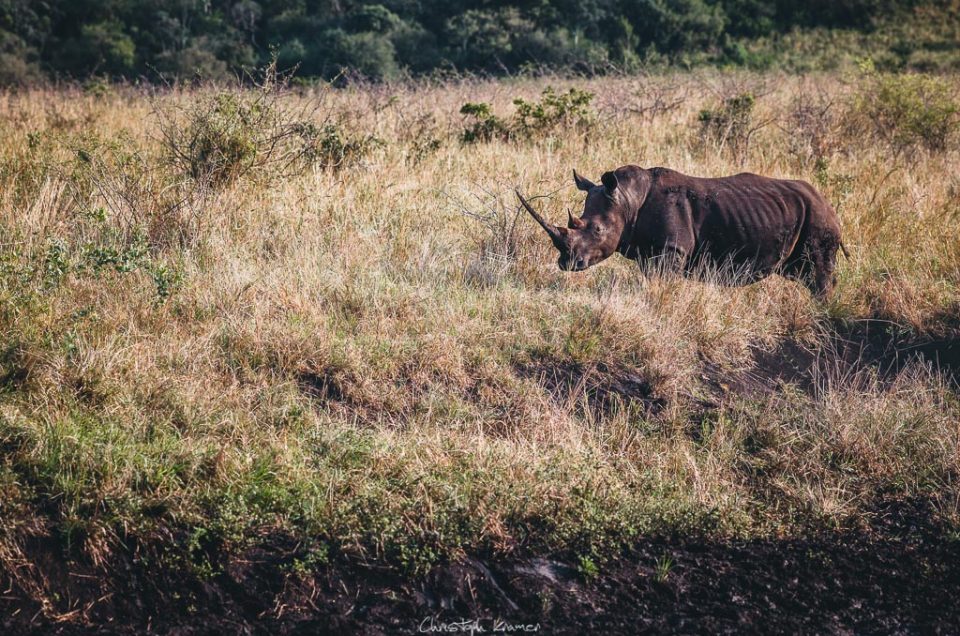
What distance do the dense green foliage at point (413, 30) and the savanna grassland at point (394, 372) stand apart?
596 inches

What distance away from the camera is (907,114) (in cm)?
1145

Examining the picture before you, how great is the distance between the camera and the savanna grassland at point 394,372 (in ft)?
13.6

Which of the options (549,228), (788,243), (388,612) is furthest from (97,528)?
(788,243)

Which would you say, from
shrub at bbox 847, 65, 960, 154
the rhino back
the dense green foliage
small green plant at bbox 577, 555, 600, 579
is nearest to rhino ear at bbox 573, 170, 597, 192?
the rhino back

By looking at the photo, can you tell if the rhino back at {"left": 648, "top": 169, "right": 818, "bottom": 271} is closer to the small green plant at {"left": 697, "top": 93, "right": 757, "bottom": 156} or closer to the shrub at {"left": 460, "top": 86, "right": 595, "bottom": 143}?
the small green plant at {"left": 697, "top": 93, "right": 757, "bottom": 156}

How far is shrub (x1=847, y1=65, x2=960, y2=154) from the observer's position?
37.1 ft

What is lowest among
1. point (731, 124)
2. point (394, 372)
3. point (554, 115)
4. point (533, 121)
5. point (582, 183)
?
point (394, 372)

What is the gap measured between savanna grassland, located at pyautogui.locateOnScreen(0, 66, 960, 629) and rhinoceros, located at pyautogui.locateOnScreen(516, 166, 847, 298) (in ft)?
0.91

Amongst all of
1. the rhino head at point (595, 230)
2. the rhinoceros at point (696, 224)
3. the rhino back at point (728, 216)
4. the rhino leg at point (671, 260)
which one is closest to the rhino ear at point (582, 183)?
the rhinoceros at point (696, 224)

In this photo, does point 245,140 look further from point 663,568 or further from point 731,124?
point 731,124

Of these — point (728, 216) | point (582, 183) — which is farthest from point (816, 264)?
point (582, 183)

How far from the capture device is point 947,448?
5.22 metres

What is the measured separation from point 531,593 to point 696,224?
3792 millimetres

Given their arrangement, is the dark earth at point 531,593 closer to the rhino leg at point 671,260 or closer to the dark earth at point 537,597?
the dark earth at point 537,597
